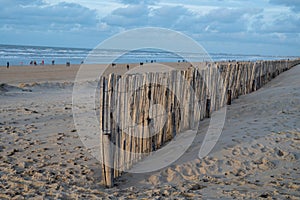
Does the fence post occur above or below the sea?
below

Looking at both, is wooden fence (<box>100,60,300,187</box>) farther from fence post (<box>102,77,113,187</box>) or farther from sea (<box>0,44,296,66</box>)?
sea (<box>0,44,296,66</box>)

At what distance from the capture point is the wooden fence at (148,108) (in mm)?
4203

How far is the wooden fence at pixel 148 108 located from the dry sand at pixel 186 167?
352 mm

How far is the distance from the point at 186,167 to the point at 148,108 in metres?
1.07

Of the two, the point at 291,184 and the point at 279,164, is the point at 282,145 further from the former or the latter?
the point at 291,184

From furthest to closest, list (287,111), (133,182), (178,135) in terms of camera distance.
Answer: (287,111) → (178,135) → (133,182)

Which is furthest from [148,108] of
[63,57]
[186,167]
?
[63,57]

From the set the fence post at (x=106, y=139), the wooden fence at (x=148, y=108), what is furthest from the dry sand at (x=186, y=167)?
the wooden fence at (x=148, y=108)

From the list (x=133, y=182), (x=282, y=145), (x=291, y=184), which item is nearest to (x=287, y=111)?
(x=282, y=145)

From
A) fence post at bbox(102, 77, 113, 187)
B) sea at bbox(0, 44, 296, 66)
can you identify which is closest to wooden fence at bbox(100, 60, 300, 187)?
fence post at bbox(102, 77, 113, 187)

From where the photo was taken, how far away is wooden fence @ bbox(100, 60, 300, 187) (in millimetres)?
4203

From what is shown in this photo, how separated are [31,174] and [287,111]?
5.12 metres

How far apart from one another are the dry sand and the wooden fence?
352mm

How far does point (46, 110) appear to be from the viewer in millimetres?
9586
